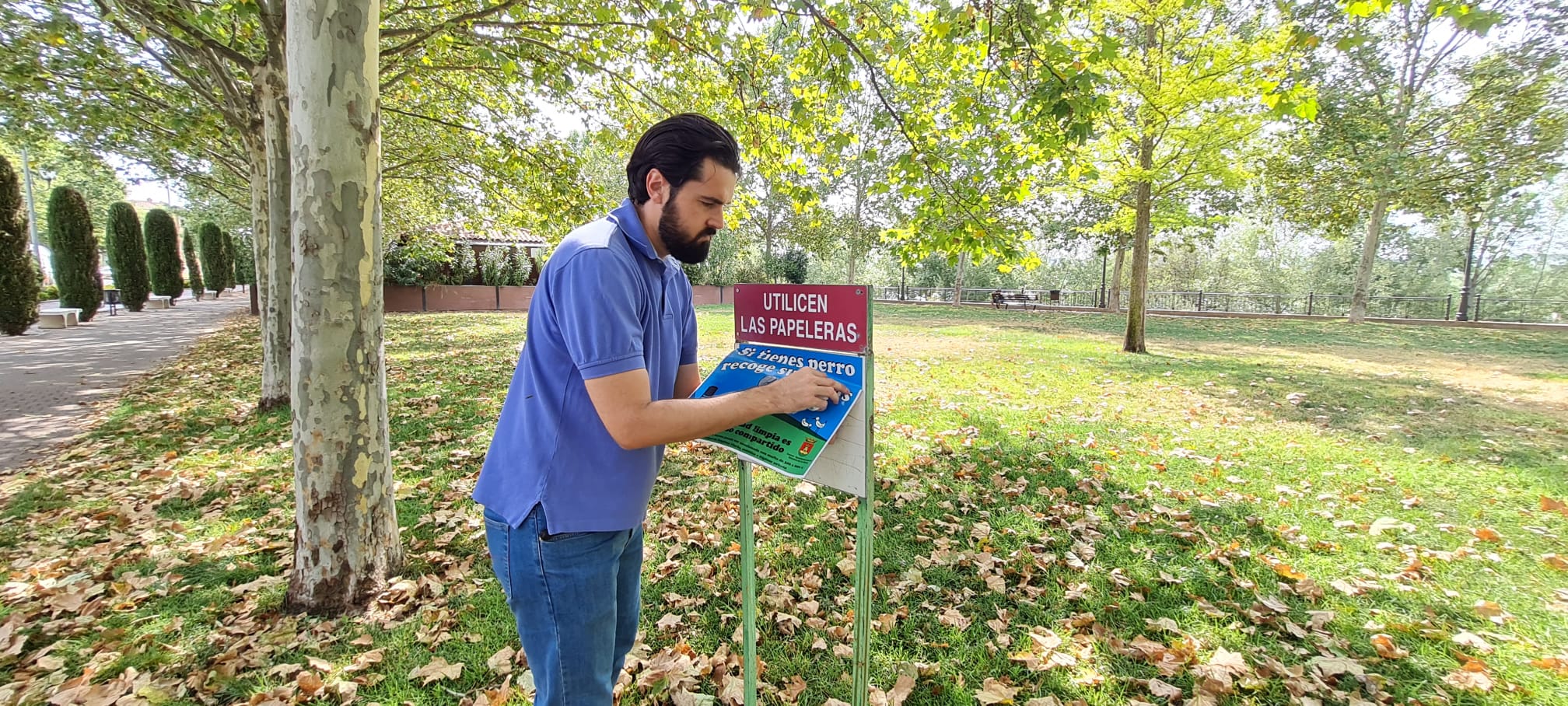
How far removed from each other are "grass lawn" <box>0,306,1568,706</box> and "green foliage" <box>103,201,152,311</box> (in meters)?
21.8

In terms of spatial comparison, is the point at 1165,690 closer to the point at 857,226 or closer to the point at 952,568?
the point at 952,568

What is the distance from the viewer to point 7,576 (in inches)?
135

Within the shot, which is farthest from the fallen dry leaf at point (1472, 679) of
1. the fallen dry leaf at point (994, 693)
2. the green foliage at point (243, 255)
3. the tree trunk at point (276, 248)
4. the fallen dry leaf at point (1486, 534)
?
the green foliage at point (243, 255)

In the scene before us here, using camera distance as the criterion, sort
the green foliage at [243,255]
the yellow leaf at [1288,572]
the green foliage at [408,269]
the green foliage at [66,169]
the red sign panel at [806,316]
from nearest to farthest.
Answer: the red sign panel at [806,316] < the yellow leaf at [1288,572] < the green foliage at [66,169] < the green foliage at [408,269] < the green foliage at [243,255]

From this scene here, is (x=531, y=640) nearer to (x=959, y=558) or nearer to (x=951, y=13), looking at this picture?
(x=959, y=558)

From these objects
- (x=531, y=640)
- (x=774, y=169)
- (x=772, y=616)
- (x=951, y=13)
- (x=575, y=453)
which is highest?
(x=951, y=13)

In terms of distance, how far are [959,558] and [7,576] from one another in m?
5.60

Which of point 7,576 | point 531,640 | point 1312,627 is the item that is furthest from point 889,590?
point 7,576

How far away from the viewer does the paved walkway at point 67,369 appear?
6.50m

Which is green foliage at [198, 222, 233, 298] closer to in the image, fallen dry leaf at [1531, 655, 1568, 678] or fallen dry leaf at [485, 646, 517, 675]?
fallen dry leaf at [485, 646, 517, 675]

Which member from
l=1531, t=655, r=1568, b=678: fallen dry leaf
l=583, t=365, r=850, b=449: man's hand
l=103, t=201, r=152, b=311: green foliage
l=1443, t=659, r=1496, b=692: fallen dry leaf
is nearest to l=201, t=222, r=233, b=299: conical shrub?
l=103, t=201, r=152, b=311: green foliage

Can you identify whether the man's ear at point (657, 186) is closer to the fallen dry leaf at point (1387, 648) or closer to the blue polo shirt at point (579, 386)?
the blue polo shirt at point (579, 386)

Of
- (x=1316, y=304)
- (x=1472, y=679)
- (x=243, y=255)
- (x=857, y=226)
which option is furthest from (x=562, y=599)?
(x=243, y=255)

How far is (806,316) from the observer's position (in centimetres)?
190
